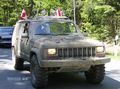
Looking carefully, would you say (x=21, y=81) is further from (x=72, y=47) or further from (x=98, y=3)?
(x=98, y=3)

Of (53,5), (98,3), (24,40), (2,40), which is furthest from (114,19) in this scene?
(24,40)

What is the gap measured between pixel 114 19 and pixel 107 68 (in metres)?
14.7

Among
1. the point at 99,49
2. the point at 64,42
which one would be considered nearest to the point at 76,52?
the point at 64,42

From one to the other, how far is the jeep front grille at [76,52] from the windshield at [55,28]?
5.05 feet

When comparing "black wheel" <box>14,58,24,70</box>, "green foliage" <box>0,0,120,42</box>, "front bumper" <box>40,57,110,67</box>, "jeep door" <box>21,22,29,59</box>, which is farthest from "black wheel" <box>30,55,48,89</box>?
"green foliage" <box>0,0,120,42</box>

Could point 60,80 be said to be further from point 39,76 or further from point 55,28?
point 39,76

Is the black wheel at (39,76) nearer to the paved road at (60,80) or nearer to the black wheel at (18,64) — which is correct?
the paved road at (60,80)

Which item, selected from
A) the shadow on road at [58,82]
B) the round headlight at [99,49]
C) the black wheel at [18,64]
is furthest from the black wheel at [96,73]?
the black wheel at [18,64]

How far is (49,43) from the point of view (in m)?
9.79

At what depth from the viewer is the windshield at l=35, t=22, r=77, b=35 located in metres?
11.3

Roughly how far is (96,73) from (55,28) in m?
2.03

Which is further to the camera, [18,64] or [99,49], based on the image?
[18,64]

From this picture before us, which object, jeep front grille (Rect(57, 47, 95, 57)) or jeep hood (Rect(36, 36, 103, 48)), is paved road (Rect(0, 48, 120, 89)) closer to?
jeep front grille (Rect(57, 47, 95, 57))

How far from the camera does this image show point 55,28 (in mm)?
11570
